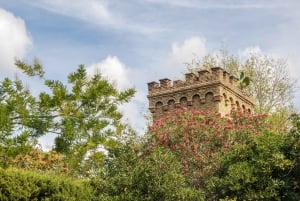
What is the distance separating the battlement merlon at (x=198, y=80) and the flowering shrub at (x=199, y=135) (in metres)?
7.93

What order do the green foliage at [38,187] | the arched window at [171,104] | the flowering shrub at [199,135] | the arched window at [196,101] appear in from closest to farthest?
the green foliage at [38,187]
the flowering shrub at [199,135]
the arched window at [196,101]
the arched window at [171,104]

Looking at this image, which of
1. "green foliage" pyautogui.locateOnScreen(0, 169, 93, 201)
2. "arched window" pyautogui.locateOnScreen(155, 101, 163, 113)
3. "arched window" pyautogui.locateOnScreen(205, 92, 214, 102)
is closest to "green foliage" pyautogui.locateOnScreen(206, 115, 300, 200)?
"green foliage" pyautogui.locateOnScreen(0, 169, 93, 201)

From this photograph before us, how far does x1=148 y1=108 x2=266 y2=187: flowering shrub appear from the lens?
1788cm

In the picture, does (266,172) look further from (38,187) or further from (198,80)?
(198,80)

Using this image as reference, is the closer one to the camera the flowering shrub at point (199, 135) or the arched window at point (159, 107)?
the flowering shrub at point (199, 135)

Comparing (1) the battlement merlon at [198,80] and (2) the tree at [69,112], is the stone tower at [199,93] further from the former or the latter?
(2) the tree at [69,112]

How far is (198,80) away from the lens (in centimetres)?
2911

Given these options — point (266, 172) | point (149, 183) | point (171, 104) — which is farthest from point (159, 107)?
point (266, 172)

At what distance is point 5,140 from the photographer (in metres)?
8.51

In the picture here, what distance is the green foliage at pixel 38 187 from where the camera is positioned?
43.6ft

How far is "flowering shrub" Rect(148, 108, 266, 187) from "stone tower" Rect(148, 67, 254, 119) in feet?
24.9

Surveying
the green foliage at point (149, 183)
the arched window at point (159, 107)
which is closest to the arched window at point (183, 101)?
the arched window at point (159, 107)

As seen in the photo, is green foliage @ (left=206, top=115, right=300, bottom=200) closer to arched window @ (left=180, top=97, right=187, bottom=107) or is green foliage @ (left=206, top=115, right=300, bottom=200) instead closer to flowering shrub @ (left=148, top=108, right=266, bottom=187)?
flowering shrub @ (left=148, top=108, right=266, bottom=187)

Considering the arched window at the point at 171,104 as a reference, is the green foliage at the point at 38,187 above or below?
below
